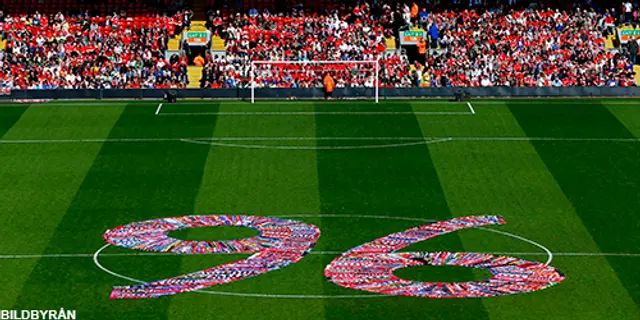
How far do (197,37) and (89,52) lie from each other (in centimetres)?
642

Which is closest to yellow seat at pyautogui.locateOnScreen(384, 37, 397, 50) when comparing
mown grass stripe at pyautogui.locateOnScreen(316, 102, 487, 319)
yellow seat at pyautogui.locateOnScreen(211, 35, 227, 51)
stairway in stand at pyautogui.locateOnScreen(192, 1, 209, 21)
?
yellow seat at pyautogui.locateOnScreen(211, 35, 227, 51)

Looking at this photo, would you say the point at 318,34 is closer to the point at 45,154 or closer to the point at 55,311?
the point at 45,154

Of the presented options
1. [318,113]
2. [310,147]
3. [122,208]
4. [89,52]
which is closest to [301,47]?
[318,113]

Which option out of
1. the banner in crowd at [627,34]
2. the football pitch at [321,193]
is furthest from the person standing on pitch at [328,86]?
the banner in crowd at [627,34]

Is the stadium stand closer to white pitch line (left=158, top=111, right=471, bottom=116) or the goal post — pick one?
the goal post

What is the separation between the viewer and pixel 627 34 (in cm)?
7950

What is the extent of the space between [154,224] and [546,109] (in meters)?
26.0

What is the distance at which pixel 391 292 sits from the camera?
4228cm

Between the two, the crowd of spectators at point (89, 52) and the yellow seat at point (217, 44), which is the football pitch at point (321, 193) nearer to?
the crowd of spectators at point (89, 52)

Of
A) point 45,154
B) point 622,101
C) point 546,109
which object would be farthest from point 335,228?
point 622,101

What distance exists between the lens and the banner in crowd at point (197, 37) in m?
78.9

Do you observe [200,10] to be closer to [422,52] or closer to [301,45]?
[301,45]

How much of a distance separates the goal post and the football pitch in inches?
126

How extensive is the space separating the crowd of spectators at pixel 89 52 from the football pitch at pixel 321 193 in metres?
4.36
